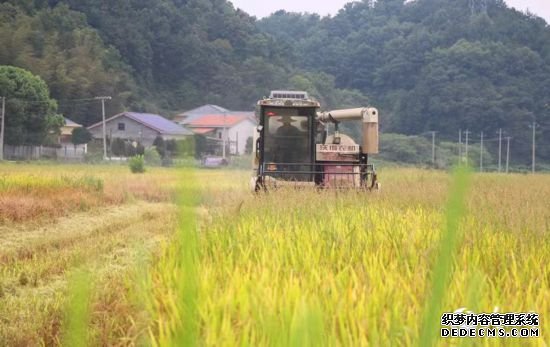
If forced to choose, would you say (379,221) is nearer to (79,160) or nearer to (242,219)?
(242,219)

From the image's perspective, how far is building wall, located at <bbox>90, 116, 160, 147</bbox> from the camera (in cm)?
4412

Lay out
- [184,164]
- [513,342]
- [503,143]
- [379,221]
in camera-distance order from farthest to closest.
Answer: [503,143], [379,221], [513,342], [184,164]

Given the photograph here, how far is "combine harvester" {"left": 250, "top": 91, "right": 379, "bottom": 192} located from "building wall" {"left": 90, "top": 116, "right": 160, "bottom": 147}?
97.3ft

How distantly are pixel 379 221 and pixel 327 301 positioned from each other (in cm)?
328

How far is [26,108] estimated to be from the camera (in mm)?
39500

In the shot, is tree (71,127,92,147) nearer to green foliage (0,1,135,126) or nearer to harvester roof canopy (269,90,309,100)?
green foliage (0,1,135,126)

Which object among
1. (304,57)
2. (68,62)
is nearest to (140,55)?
(68,62)

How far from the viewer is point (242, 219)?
622 cm

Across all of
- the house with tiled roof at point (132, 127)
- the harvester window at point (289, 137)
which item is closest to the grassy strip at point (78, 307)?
the harvester window at point (289, 137)

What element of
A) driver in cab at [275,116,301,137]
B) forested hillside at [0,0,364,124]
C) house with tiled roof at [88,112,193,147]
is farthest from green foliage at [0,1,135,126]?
driver in cab at [275,116,301,137]

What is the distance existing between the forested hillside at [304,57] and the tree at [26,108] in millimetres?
7641

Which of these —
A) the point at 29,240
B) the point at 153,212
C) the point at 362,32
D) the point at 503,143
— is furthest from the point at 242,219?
the point at 362,32

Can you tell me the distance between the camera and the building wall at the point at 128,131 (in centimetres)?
4412

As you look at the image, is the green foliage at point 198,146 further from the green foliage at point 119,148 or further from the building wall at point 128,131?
the green foliage at point 119,148
